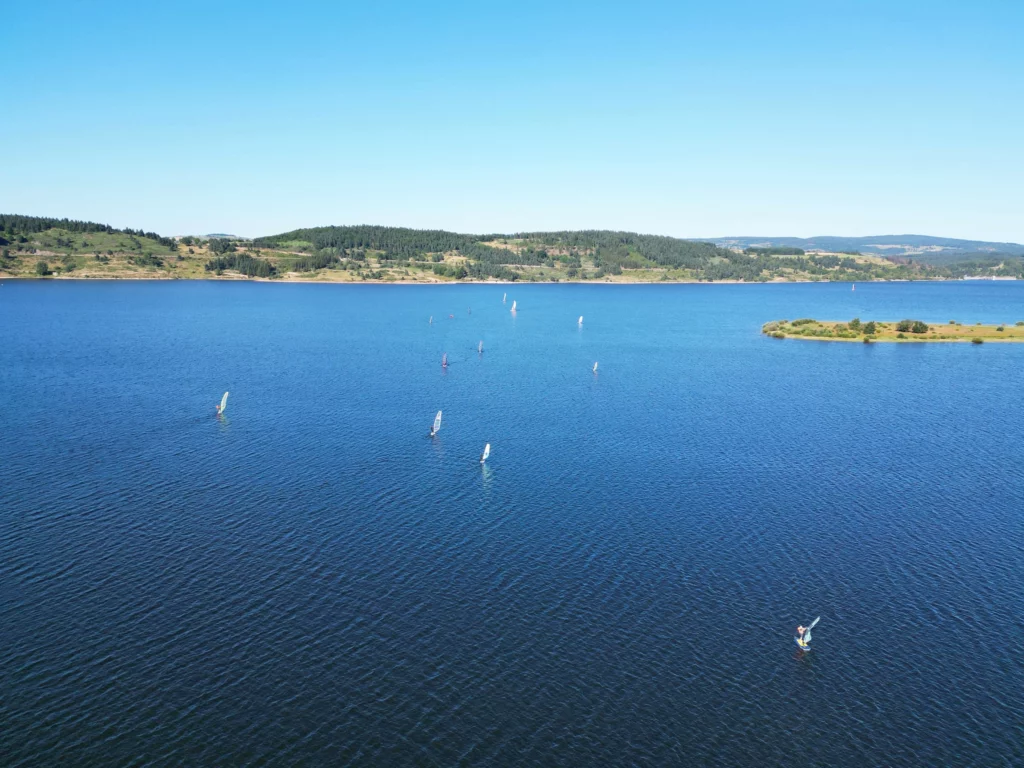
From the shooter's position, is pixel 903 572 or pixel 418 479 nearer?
pixel 903 572

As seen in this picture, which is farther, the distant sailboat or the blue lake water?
the distant sailboat

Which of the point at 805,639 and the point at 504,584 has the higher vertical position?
the point at 805,639

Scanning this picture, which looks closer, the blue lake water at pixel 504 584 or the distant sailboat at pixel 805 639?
the blue lake water at pixel 504 584

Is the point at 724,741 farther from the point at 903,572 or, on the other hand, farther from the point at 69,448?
the point at 69,448

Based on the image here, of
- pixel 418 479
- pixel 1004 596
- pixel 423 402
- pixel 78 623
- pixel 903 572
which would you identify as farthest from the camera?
pixel 423 402

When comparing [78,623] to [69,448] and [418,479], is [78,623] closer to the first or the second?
[418,479]

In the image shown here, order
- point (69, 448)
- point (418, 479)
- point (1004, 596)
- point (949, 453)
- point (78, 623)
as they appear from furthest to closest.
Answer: point (949, 453), point (69, 448), point (418, 479), point (1004, 596), point (78, 623)

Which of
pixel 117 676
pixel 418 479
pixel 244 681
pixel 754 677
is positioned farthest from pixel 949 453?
pixel 117 676

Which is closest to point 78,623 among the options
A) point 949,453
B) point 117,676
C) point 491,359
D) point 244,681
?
point 117,676
